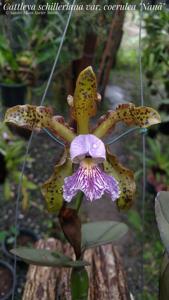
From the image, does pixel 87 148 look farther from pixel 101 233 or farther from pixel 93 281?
pixel 93 281

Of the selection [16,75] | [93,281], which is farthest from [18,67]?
[93,281]

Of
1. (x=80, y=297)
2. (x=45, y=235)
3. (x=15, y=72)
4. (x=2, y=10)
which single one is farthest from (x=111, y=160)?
(x=15, y=72)

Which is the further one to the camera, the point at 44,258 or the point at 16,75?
the point at 16,75


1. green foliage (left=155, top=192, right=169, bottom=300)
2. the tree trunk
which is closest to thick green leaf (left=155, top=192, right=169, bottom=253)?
green foliage (left=155, top=192, right=169, bottom=300)

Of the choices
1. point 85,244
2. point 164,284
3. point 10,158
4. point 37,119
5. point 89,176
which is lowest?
point 164,284

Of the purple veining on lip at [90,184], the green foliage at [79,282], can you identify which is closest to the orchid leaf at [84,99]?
the purple veining on lip at [90,184]

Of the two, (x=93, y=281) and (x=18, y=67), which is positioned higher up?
(x=18, y=67)

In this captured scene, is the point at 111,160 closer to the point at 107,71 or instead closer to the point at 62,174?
the point at 62,174

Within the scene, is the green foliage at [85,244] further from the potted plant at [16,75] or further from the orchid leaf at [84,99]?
the potted plant at [16,75]
